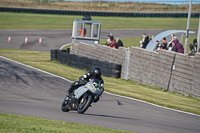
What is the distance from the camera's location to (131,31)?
47.3 m

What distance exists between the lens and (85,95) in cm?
918

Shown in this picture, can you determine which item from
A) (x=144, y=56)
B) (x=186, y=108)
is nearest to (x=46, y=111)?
(x=186, y=108)

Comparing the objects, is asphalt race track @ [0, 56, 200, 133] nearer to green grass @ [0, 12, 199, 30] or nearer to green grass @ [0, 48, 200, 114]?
green grass @ [0, 48, 200, 114]

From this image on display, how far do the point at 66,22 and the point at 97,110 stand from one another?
4399 centimetres

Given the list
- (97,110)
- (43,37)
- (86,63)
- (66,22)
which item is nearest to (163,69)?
(86,63)

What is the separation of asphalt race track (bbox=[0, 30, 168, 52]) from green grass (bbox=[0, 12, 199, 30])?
3962 millimetres

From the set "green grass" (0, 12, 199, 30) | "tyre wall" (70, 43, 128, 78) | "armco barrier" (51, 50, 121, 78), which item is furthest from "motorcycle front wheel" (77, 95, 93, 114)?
"green grass" (0, 12, 199, 30)

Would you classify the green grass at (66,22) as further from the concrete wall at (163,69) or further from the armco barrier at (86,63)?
the concrete wall at (163,69)

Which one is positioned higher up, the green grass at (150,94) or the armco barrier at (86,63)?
the armco barrier at (86,63)

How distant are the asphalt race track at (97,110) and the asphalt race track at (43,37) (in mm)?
17431

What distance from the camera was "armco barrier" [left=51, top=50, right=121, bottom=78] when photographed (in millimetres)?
18984

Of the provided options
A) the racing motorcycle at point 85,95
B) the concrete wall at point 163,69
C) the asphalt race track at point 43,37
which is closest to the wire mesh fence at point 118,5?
the asphalt race track at point 43,37

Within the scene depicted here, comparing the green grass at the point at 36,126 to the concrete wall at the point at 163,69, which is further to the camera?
the concrete wall at the point at 163,69

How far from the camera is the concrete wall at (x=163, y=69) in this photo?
14.5m
